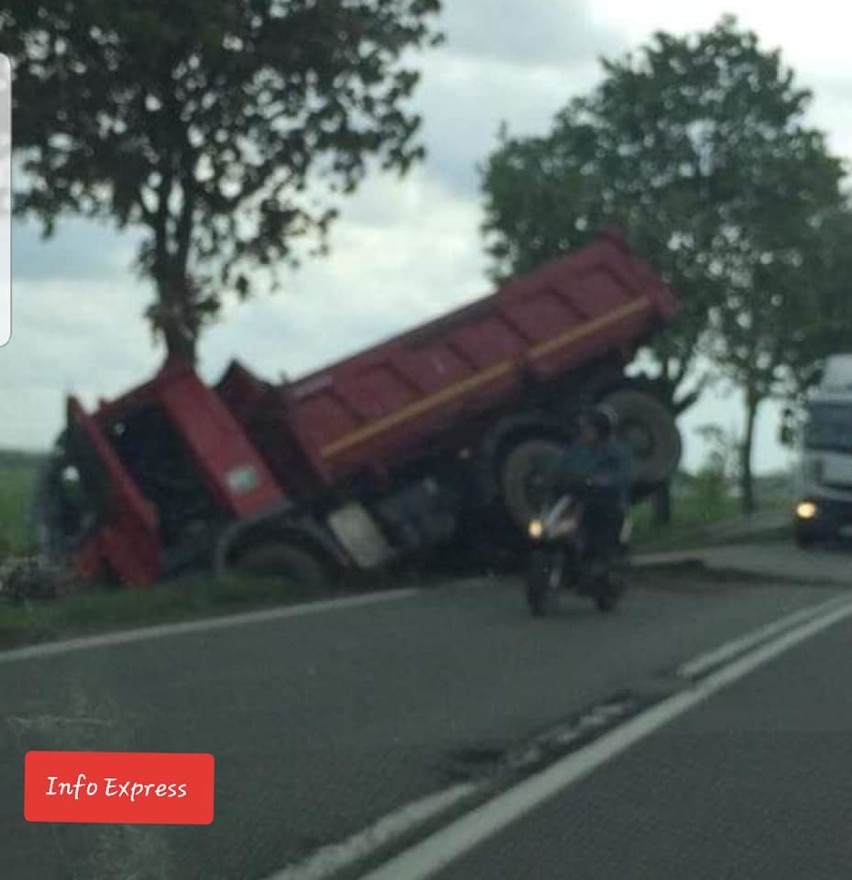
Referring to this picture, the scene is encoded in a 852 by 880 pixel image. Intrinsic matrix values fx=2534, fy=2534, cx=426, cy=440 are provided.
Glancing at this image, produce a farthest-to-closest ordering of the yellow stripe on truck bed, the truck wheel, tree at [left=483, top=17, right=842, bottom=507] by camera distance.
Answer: tree at [left=483, top=17, right=842, bottom=507]
the yellow stripe on truck bed
the truck wheel

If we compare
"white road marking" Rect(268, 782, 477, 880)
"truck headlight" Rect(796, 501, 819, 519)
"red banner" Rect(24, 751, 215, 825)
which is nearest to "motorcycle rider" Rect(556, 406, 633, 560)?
"white road marking" Rect(268, 782, 477, 880)

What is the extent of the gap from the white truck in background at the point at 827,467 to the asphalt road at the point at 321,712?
51.0 ft

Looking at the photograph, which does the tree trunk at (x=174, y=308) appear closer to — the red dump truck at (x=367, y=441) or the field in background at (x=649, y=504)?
the field in background at (x=649, y=504)

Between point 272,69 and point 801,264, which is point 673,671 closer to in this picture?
point 272,69

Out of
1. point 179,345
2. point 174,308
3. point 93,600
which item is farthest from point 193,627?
point 179,345

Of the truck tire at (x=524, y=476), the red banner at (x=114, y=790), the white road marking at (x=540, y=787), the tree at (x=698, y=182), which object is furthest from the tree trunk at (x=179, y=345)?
the tree at (x=698, y=182)

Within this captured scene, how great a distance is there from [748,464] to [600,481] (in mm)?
28689

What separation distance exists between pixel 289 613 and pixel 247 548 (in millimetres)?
3606

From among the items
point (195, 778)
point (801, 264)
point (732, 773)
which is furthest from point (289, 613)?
point (801, 264)

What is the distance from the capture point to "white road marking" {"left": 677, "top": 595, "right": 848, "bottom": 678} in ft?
48.7

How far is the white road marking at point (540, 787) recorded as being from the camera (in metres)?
8.12

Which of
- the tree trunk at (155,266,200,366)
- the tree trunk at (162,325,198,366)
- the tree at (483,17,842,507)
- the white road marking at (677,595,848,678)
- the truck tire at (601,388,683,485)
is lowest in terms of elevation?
the white road marking at (677,595,848,678)

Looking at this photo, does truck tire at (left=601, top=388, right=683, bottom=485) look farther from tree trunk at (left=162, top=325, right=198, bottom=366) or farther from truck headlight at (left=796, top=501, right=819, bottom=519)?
truck headlight at (left=796, top=501, right=819, bottom=519)

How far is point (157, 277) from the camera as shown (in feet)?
61.3
